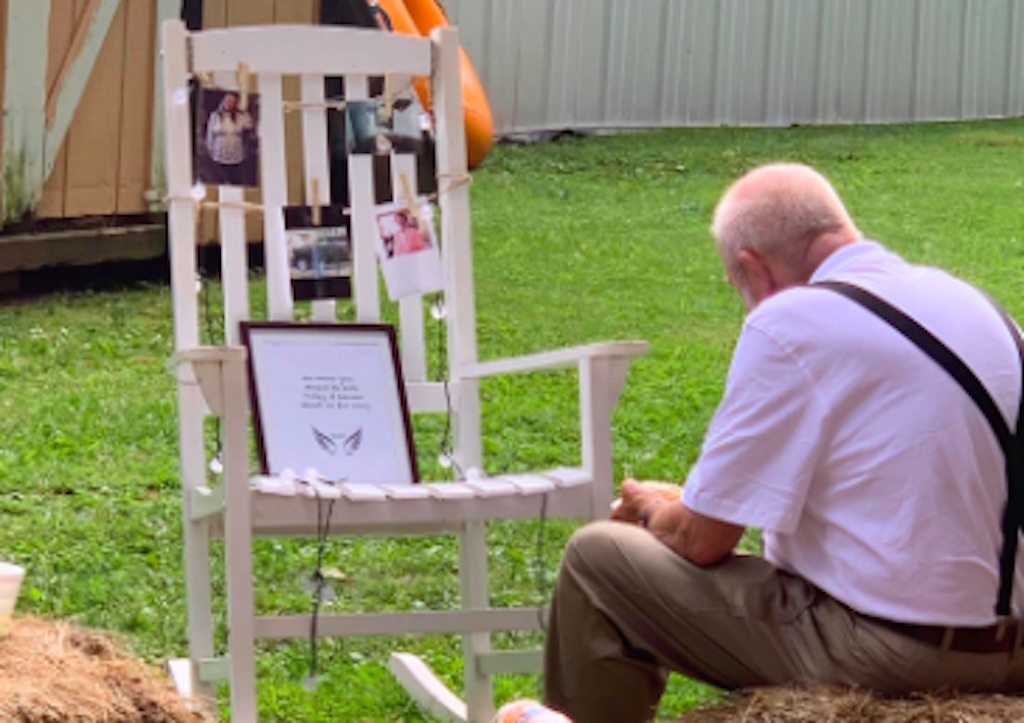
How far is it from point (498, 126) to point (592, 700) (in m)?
10.0

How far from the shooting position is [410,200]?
4055 mm

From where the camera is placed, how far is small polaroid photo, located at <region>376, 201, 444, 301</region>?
4.00 metres

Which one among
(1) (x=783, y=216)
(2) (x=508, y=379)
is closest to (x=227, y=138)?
(1) (x=783, y=216)

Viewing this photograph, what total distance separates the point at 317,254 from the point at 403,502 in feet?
2.93

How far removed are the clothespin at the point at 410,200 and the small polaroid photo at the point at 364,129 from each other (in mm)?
73

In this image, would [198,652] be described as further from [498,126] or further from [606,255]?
[498,126]

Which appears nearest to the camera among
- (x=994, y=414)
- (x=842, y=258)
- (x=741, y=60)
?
(x=994, y=414)

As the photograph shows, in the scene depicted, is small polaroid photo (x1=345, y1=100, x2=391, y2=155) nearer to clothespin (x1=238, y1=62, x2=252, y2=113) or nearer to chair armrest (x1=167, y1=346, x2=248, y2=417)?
clothespin (x1=238, y1=62, x2=252, y2=113)

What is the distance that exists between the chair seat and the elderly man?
44 centimetres

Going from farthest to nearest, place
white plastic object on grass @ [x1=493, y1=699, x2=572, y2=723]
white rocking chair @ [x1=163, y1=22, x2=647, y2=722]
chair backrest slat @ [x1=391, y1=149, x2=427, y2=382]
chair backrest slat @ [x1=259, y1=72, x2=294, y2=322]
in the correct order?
1. chair backrest slat @ [x1=391, y1=149, x2=427, y2=382]
2. chair backrest slat @ [x1=259, y1=72, x2=294, y2=322]
3. white rocking chair @ [x1=163, y1=22, x2=647, y2=722]
4. white plastic object on grass @ [x1=493, y1=699, x2=572, y2=723]

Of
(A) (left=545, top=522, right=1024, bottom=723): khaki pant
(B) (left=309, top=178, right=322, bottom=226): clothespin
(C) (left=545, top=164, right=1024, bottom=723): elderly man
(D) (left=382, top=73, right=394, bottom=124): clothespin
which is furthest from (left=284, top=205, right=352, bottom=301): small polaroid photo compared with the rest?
(C) (left=545, top=164, right=1024, bottom=723): elderly man

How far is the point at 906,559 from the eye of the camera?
272cm

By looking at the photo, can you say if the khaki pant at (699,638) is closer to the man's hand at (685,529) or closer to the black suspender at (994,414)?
the man's hand at (685,529)

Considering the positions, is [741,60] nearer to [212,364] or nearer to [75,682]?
[212,364]
